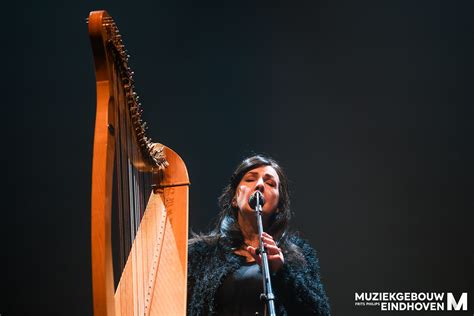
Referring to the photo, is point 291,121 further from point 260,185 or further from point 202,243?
point 202,243

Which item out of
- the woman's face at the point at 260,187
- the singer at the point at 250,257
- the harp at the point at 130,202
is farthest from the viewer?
the woman's face at the point at 260,187

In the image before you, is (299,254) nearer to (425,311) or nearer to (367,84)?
(425,311)

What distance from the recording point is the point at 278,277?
2225 mm

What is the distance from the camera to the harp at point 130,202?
95 centimetres

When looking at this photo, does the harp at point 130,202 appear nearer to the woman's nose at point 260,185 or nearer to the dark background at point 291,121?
the dark background at point 291,121

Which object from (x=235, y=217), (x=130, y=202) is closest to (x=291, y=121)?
(x=235, y=217)

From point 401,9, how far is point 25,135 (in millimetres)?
1588

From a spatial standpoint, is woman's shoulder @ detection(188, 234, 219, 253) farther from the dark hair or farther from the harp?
the harp

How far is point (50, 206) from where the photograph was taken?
2266 millimetres

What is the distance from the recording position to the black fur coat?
221 centimetres

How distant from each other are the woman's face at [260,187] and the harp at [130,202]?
0.42 meters

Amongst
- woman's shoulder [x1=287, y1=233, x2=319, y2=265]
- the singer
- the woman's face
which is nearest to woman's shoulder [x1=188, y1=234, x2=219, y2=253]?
the singer

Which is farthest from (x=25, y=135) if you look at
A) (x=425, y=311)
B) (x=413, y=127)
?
(x=425, y=311)

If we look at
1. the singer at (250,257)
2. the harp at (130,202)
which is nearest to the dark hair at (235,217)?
the singer at (250,257)
